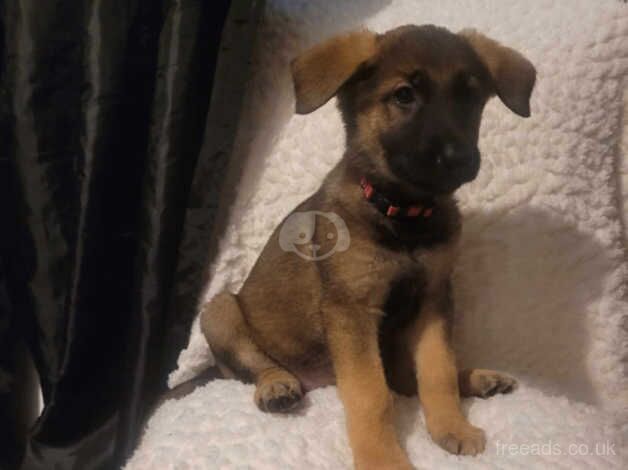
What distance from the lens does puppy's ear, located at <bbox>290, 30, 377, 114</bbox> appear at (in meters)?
1.18

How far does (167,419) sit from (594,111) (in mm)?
1197

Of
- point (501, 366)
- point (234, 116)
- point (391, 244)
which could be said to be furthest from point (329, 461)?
point (234, 116)

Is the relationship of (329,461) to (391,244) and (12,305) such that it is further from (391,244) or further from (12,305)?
(12,305)

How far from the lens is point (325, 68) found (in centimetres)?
120

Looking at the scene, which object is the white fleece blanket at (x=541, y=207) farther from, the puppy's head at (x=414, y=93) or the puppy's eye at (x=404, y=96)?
the puppy's eye at (x=404, y=96)

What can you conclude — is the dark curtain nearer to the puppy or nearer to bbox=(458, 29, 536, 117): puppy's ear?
the puppy

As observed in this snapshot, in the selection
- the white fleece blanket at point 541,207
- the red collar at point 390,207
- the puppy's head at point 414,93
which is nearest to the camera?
the puppy's head at point 414,93

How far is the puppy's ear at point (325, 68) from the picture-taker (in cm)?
118

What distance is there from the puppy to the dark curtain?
0.28 meters

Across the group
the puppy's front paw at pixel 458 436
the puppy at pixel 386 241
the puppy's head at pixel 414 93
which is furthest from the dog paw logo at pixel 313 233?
the puppy's front paw at pixel 458 436

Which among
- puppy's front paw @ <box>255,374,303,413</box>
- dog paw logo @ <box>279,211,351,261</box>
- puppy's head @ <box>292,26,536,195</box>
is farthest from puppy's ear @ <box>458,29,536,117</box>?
puppy's front paw @ <box>255,374,303,413</box>

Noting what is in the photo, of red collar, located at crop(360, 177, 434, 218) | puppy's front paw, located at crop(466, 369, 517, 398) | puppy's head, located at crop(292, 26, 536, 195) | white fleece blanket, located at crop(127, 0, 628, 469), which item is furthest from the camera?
white fleece blanket, located at crop(127, 0, 628, 469)

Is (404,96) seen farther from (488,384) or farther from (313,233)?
(488,384)

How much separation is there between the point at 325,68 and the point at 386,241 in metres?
0.34
